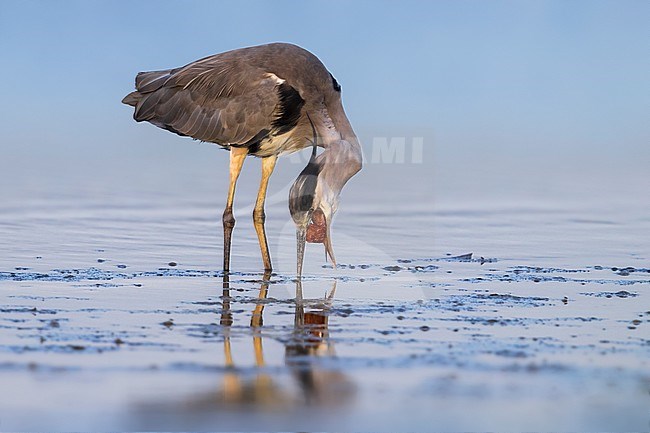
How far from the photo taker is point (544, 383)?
6.14 m

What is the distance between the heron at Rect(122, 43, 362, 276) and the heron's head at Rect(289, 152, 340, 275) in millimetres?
119

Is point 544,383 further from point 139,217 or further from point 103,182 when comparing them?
point 103,182

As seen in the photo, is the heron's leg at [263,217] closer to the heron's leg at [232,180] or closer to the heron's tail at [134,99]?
the heron's leg at [232,180]

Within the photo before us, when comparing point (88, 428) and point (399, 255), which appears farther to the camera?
point (399, 255)

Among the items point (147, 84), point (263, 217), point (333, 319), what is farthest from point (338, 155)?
point (333, 319)

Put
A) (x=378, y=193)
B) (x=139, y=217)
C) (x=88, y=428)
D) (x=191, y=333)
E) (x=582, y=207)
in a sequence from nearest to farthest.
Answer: (x=88, y=428)
(x=191, y=333)
(x=139, y=217)
(x=582, y=207)
(x=378, y=193)

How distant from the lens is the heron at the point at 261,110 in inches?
422

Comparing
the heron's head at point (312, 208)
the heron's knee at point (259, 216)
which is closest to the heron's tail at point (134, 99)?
the heron's knee at point (259, 216)

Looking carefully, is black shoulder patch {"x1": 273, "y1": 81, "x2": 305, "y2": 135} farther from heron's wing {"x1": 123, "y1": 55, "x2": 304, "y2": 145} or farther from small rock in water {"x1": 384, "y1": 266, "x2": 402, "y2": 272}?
small rock in water {"x1": 384, "y1": 266, "x2": 402, "y2": 272}

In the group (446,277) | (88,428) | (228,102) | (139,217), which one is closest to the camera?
(88,428)

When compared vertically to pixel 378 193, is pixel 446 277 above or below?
below

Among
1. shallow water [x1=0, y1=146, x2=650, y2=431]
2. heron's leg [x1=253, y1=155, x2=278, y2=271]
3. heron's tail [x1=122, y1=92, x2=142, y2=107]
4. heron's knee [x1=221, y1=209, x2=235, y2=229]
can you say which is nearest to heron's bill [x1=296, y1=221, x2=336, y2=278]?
shallow water [x1=0, y1=146, x2=650, y2=431]

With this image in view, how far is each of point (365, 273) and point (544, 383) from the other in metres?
3.93

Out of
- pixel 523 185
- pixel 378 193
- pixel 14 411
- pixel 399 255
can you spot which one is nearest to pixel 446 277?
pixel 399 255
